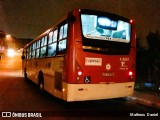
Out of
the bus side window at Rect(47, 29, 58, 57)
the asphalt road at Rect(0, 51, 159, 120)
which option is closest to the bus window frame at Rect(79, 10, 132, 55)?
the bus side window at Rect(47, 29, 58, 57)

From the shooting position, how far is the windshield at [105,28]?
8227 mm

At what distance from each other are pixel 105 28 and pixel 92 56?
1070 millimetres

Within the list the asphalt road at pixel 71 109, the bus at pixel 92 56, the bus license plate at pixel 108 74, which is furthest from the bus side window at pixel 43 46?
the bus license plate at pixel 108 74

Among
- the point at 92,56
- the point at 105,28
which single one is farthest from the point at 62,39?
the point at 105,28

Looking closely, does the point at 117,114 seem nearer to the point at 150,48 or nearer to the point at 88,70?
the point at 88,70

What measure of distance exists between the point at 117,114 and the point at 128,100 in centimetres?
277

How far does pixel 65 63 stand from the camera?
8.26 metres

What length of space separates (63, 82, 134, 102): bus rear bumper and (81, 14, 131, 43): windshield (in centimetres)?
157

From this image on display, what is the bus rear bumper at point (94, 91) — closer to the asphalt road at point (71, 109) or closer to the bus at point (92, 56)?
the bus at point (92, 56)

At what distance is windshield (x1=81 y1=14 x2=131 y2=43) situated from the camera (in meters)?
8.23

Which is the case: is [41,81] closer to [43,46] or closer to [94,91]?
[43,46]

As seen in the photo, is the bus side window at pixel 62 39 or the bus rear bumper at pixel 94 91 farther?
the bus side window at pixel 62 39

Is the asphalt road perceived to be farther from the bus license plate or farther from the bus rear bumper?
the bus license plate

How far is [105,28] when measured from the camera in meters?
8.55
